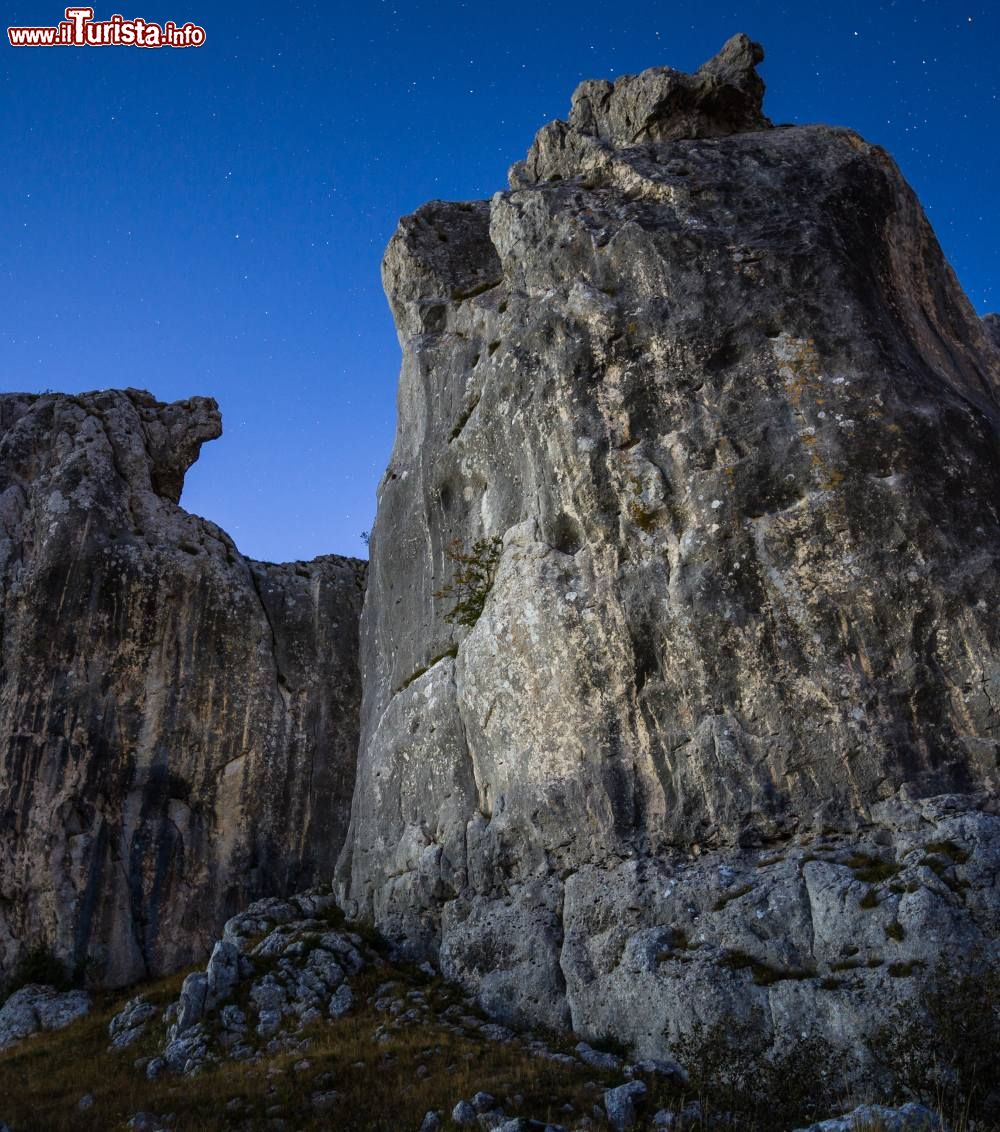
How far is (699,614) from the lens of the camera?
1892 centimetres

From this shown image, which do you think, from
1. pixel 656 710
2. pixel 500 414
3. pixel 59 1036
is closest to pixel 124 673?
pixel 59 1036

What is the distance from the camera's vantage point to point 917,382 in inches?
791

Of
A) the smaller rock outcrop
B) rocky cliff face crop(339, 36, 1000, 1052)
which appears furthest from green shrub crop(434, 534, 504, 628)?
the smaller rock outcrop

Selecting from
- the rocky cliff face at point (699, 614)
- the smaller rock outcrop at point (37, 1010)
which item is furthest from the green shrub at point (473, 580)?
the smaller rock outcrop at point (37, 1010)

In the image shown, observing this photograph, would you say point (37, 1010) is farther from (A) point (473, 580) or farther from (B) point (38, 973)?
(A) point (473, 580)

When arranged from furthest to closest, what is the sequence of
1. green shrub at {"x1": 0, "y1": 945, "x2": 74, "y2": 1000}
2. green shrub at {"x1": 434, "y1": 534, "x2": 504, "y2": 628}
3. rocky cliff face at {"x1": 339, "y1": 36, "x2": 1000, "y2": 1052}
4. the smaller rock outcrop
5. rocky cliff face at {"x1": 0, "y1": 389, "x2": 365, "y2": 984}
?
rocky cliff face at {"x1": 0, "y1": 389, "x2": 365, "y2": 984}
green shrub at {"x1": 0, "y1": 945, "x2": 74, "y2": 1000}
the smaller rock outcrop
green shrub at {"x1": 434, "y1": 534, "x2": 504, "y2": 628}
rocky cliff face at {"x1": 339, "y1": 36, "x2": 1000, "y2": 1052}

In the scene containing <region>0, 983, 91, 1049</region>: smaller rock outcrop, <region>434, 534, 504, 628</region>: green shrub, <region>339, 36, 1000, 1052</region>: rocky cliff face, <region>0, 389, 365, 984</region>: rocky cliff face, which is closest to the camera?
<region>339, 36, 1000, 1052</region>: rocky cliff face

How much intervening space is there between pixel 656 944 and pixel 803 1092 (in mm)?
3882

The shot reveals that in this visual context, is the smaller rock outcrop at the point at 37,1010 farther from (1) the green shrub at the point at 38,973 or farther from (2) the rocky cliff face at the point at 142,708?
(2) the rocky cliff face at the point at 142,708

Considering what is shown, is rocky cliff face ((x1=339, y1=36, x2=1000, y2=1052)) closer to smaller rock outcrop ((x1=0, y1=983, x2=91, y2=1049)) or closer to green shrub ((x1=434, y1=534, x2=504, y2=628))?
green shrub ((x1=434, y1=534, x2=504, y2=628))

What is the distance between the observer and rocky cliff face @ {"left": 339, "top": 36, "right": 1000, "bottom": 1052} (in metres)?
16.2

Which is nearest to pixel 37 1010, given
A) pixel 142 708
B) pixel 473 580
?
pixel 142 708

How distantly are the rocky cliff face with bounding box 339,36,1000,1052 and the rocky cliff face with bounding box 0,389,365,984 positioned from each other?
18.8 ft

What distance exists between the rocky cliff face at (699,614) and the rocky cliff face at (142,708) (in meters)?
5.73
